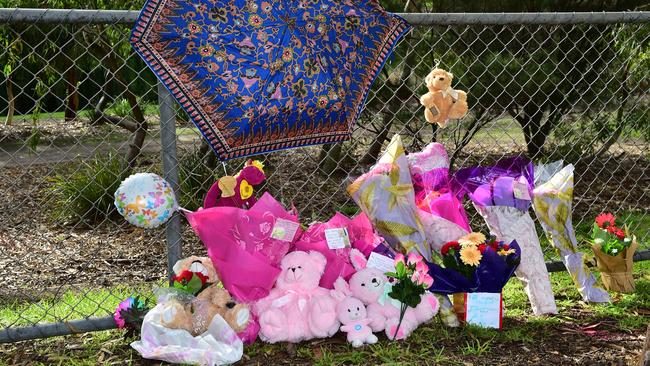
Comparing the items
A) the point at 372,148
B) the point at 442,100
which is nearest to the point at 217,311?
the point at 442,100

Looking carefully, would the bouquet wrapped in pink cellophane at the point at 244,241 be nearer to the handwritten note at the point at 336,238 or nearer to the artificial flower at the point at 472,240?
the handwritten note at the point at 336,238

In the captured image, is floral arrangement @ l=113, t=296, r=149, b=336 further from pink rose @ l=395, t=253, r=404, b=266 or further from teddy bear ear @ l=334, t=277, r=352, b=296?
pink rose @ l=395, t=253, r=404, b=266

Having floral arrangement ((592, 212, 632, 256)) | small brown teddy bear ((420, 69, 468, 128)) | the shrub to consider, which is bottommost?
the shrub

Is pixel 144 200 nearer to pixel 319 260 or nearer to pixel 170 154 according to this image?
pixel 170 154

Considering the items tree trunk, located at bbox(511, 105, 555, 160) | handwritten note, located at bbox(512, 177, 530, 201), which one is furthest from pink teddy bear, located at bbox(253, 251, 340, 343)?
tree trunk, located at bbox(511, 105, 555, 160)

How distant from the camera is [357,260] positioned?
3.29 metres

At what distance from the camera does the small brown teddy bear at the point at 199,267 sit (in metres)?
3.17

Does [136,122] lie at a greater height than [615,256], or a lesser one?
lesser

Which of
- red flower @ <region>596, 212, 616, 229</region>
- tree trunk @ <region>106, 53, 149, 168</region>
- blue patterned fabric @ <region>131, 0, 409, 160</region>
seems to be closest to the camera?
blue patterned fabric @ <region>131, 0, 409, 160</region>

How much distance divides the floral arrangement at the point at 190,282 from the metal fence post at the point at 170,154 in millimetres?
182

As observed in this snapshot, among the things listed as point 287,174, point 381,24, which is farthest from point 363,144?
point 381,24

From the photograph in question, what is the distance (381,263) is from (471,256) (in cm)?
37

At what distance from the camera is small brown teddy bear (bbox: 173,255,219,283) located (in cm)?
317

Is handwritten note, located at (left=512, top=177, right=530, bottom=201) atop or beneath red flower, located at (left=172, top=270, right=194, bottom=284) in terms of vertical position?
atop
